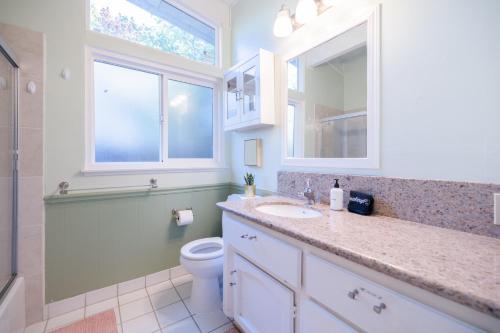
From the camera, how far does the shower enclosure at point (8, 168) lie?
1.32 meters

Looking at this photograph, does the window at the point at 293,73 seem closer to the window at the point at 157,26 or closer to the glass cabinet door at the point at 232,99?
the glass cabinet door at the point at 232,99

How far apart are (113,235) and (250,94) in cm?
157

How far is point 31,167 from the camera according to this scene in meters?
1.41

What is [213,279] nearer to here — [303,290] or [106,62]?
[303,290]

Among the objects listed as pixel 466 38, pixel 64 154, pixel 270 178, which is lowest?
pixel 270 178

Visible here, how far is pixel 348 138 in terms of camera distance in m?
1.27

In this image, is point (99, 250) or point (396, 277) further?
point (99, 250)

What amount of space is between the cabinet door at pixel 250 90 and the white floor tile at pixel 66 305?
1.82m

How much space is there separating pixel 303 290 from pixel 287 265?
10cm

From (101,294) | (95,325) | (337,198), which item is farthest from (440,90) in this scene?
(101,294)

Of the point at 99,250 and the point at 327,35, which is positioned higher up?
the point at 327,35

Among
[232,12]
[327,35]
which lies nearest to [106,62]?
[232,12]

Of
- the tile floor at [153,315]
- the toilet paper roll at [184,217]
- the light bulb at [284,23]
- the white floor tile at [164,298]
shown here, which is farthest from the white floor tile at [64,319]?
the light bulb at [284,23]

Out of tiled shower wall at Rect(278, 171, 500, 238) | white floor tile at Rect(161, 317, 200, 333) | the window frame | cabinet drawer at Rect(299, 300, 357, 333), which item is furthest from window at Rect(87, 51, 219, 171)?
cabinet drawer at Rect(299, 300, 357, 333)
